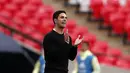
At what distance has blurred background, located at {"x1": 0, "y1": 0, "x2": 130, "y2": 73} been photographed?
10.9m

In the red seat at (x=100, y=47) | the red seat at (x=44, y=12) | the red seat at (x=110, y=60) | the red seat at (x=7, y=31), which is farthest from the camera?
the red seat at (x=44, y=12)

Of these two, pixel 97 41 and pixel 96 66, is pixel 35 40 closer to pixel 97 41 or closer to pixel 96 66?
pixel 97 41

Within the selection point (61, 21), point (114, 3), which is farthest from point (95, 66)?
point (114, 3)

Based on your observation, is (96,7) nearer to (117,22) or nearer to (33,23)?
(117,22)

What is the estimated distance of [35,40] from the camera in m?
11.0

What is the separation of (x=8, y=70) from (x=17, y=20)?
204 cm

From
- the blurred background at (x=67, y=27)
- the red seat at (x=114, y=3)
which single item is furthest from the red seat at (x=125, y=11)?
the red seat at (x=114, y=3)

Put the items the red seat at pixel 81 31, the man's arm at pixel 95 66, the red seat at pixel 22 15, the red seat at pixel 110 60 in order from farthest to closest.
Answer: the red seat at pixel 22 15
the red seat at pixel 81 31
the red seat at pixel 110 60
the man's arm at pixel 95 66

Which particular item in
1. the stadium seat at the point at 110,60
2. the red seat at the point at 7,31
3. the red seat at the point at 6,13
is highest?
the red seat at the point at 6,13

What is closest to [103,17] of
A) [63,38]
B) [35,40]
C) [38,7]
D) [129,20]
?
Answer: [129,20]

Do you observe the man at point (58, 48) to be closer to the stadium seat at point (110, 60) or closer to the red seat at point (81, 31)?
the stadium seat at point (110, 60)

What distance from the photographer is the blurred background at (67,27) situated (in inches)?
427

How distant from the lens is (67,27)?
13000 millimetres

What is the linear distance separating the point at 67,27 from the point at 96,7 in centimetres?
125
